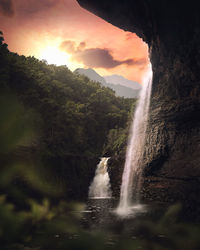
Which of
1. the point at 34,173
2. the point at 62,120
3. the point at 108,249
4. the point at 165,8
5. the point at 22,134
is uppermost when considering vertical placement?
the point at 165,8

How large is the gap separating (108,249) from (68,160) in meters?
16.2

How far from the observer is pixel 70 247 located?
604 millimetres

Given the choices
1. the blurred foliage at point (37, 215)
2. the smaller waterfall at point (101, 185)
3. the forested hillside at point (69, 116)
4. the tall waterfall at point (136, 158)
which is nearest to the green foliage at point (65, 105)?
the forested hillside at point (69, 116)

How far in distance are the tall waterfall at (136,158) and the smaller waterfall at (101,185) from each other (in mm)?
1840

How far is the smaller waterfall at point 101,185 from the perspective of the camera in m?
17.7

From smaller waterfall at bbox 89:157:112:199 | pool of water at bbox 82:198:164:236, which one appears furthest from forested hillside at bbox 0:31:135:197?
pool of water at bbox 82:198:164:236

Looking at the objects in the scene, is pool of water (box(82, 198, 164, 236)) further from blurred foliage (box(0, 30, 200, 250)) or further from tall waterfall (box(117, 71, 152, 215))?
tall waterfall (box(117, 71, 152, 215))

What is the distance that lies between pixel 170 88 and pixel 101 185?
10.8 meters

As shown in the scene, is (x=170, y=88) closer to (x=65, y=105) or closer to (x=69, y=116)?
(x=69, y=116)

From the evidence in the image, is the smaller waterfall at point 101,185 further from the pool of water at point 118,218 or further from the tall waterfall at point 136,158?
the pool of water at point 118,218

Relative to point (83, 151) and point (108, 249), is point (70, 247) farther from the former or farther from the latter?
point (83, 151)

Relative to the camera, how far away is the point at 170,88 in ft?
41.5

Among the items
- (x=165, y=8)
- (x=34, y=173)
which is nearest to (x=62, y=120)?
(x=165, y=8)

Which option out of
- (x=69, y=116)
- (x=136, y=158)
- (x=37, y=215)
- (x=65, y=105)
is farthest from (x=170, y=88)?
(x=65, y=105)
